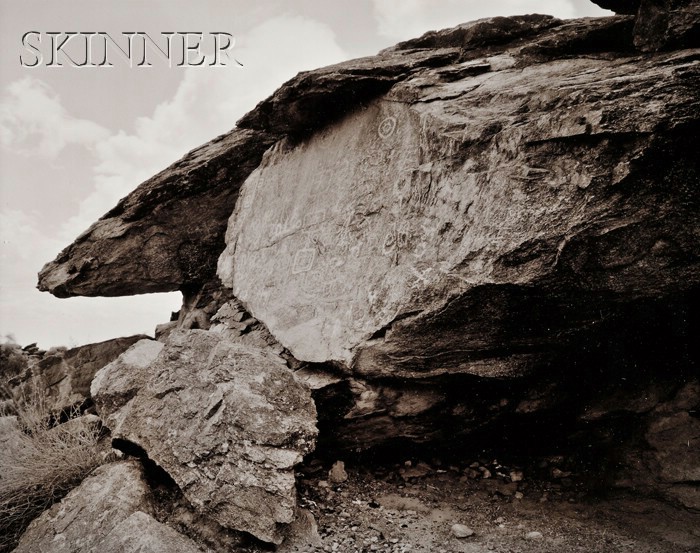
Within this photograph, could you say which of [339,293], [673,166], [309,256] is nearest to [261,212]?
[309,256]

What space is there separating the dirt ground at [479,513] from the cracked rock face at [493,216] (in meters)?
1.21

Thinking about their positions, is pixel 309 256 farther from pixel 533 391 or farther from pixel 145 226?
pixel 145 226

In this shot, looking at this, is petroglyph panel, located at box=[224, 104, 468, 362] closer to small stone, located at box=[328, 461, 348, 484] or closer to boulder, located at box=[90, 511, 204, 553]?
small stone, located at box=[328, 461, 348, 484]

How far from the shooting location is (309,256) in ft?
19.0

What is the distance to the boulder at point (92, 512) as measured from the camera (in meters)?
3.42

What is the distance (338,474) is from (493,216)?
302 centimetres

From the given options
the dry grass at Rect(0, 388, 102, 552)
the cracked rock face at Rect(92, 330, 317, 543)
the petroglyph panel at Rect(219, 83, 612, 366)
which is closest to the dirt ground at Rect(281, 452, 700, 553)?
the cracked rock face at Rect(92, 330, 317, 543)

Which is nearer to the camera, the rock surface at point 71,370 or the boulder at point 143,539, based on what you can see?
the boulder at point 143,539

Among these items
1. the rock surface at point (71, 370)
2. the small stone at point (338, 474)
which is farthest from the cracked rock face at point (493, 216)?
the rock surface at point (71, 370)

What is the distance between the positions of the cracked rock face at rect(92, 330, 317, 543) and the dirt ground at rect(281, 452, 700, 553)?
473 millimetres

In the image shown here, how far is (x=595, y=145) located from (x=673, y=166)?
0.57 meters

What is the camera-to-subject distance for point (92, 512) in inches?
141

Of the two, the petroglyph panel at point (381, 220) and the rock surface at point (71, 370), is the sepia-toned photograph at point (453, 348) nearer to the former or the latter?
the petroglyph panel at point (381, 220)

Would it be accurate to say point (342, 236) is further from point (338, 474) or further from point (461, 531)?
point (461, 531)
